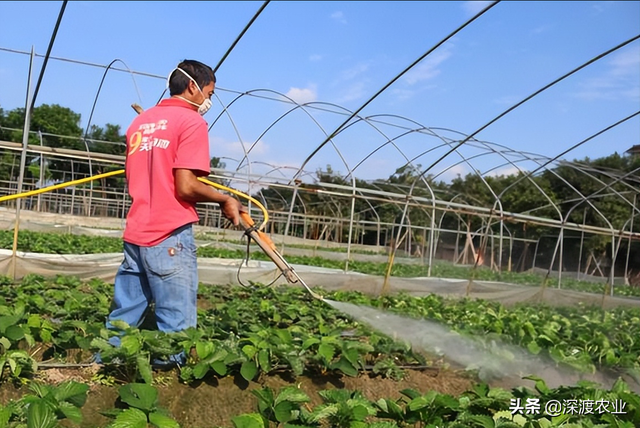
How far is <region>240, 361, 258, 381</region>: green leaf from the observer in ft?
9.30

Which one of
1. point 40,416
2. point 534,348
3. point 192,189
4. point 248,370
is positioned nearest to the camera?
point 40,416

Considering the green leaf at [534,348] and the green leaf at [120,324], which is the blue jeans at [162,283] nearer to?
the green leaf at [120,324]

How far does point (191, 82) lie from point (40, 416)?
6.54 ft

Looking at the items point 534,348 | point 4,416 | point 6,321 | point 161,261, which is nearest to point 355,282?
point 534,348

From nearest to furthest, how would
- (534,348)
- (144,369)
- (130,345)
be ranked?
(144,369), (130,345), (534,348)

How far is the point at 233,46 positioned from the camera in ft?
24.8

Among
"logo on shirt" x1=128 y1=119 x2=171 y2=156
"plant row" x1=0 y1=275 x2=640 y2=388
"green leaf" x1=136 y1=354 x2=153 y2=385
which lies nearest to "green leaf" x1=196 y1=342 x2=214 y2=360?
"plant row" x1=0 y1=275 x2=640 y2=388

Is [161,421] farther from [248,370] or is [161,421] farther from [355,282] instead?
[355,282]

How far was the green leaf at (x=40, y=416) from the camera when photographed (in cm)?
182

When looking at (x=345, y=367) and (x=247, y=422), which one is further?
(x=345, y=367)

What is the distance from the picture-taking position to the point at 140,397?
2127 millimetres

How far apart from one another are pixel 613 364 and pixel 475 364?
1.03 meters

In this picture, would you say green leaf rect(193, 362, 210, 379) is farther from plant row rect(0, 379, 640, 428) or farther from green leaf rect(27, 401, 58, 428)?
green leaf rect(27, 401, 58, 428)

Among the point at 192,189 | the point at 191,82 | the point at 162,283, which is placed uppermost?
the point at 191,82
